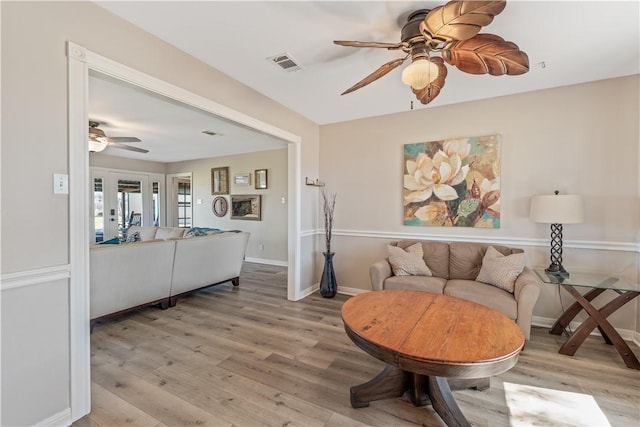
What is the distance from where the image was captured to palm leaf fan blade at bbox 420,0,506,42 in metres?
1.32

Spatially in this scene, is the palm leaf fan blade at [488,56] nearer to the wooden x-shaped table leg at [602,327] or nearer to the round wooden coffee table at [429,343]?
the round wooden coffee table at [429,343]

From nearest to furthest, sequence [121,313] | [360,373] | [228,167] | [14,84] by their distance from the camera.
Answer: [14,84], [360,373], [121,313], [228,167]

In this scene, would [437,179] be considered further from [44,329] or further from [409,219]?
[44,329]

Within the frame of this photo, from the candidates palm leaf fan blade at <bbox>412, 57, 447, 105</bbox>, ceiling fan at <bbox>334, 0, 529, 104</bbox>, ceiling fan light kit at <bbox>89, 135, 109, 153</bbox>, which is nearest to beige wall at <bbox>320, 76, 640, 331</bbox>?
palm leaf fan blade at <bbox>412, 57, 447, 105</bbox>

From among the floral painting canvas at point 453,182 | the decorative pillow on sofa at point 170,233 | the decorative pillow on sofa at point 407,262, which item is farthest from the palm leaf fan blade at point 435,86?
the decorative pillow on sofa at point 170,233

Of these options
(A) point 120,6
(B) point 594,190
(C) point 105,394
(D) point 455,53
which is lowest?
(C) point 105,394

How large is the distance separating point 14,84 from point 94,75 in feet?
1.49

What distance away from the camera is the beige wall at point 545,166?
2.71 m

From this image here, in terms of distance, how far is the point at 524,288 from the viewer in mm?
2461

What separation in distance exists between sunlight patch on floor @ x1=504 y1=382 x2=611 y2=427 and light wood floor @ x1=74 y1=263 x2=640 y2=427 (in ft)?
0.17

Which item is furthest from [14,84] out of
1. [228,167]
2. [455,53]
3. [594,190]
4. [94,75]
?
[228,167]

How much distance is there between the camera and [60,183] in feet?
5.20

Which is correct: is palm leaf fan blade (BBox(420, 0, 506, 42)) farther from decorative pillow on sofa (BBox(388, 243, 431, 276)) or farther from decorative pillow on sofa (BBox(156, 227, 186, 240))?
decorative pillow on sofa (BBox(156, 227, 186, 240))

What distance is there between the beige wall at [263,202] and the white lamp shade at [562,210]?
4385 mm
